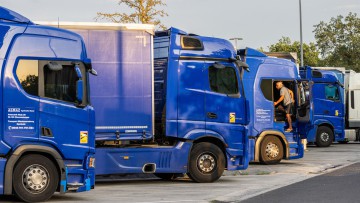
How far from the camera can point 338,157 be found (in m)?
30.0

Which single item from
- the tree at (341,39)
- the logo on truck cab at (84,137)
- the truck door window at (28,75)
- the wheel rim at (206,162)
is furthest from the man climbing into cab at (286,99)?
the tree at (341,39)

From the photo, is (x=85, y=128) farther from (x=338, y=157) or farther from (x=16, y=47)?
(x=338, y=157)

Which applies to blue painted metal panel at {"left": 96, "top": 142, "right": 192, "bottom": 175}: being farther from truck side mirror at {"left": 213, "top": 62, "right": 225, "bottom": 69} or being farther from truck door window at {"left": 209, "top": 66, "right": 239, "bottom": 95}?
truck side mirror at {"left": 213, "top": 62, "right": 225, "bottom": 69}

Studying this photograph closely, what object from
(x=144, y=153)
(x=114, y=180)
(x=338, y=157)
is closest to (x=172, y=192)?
(x=144, y=153)

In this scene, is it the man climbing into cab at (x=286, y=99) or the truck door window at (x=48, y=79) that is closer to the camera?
the truck door window at (x=48, y=79)

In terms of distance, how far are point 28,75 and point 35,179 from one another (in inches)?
66.1

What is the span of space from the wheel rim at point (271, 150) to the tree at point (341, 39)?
4738 cm

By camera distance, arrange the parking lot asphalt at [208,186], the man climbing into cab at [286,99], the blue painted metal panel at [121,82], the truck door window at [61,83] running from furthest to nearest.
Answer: the man climbing into cab at [286,99], the blue painted metal panel at [121,82], the parking lot asphalt at [208,186], the truck door window at [61,83]

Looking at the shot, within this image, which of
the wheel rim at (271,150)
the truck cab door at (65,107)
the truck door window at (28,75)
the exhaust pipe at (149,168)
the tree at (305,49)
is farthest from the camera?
the tree at (305,49)

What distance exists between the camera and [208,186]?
1883 cm

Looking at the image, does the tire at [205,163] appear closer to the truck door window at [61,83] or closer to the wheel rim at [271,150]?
the truck door window at [61,83]

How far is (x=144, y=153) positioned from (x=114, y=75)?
1.79 meters

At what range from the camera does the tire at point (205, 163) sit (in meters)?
19.4

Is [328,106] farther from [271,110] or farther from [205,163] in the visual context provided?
[205,163]
